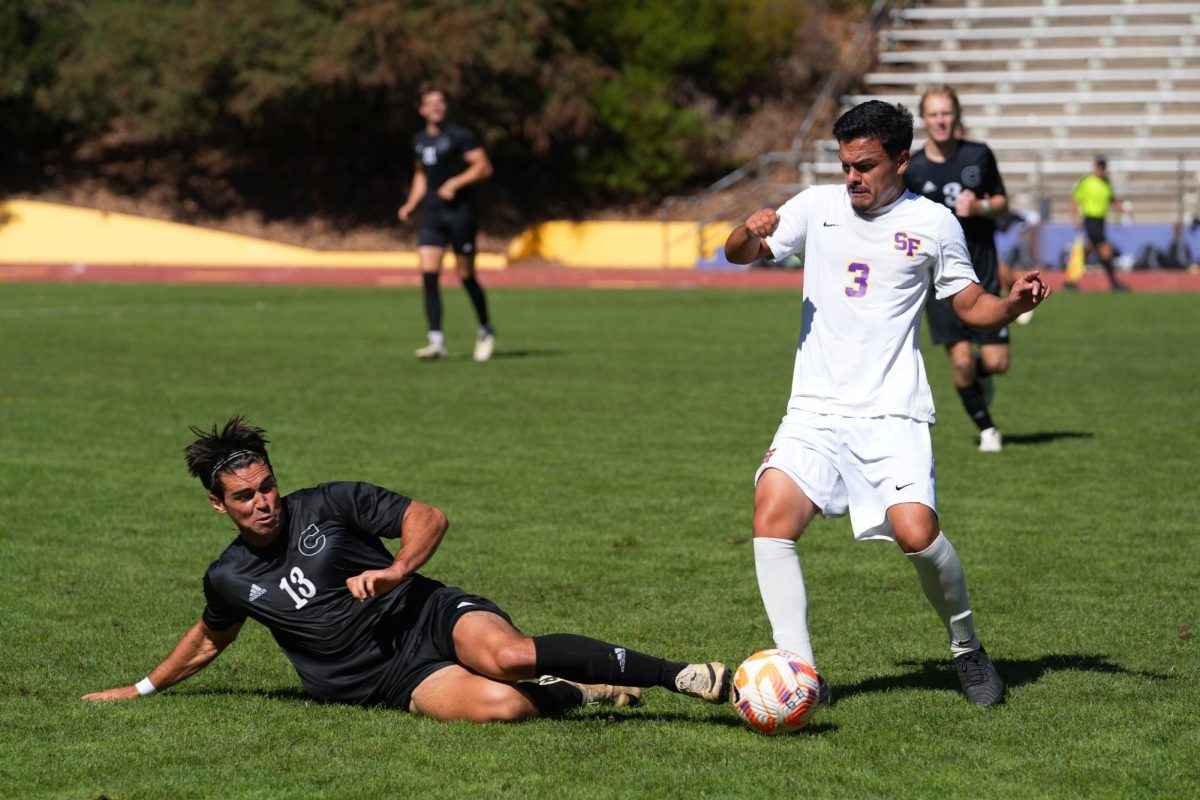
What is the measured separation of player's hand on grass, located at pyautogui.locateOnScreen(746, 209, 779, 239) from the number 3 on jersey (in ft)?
6.18

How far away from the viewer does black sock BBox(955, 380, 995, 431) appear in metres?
11.4

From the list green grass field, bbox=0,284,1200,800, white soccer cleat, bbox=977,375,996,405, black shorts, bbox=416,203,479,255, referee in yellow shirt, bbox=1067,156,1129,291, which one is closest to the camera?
green grass field, bbox=0,284,1200,800

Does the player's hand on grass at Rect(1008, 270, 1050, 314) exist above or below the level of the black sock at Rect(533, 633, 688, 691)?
above

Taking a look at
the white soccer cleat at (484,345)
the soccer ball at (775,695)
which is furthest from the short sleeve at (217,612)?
the white soccer cleat at (484,345)

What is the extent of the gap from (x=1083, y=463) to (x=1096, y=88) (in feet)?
108

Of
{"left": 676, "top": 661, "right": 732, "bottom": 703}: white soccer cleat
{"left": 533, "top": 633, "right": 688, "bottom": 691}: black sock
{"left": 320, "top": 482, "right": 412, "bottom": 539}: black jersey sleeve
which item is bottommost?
{"left": 676, "top": 661, "right": 732, "bottom": 703}: white soccer cleat

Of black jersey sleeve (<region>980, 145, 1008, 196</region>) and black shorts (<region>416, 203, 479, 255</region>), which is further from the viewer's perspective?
black shorts (<region>416, 203, 479, 255</region>)

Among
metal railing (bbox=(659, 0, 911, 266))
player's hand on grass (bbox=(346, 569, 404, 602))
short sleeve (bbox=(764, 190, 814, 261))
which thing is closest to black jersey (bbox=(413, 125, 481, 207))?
short sleeve (bbox=(764, 190, 814, 261))

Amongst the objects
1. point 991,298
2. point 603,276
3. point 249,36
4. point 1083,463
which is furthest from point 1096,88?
point 991,298

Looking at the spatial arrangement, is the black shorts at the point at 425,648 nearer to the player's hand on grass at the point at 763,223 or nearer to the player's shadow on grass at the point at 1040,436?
the player's hand on grass at the point at 763,223

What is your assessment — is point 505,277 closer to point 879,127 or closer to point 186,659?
point 186,659

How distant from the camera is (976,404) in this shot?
11.4 metres

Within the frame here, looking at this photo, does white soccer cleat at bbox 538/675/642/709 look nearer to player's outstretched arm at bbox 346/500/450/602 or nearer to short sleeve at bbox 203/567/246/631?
player's outstretched arm at bbox 346/500/450/602

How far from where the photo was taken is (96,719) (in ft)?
18.3
